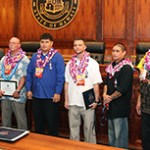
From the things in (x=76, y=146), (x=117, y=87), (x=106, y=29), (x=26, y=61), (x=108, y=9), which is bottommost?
(x=76, y=146)

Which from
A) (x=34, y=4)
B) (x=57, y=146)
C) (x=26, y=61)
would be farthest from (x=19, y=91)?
(x=34, y=4)

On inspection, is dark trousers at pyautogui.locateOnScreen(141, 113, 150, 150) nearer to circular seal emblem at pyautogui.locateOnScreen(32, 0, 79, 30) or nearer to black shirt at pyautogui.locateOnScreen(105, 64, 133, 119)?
black shirt at pyautogui.locateOnScreen(105, 64, 133, 119)

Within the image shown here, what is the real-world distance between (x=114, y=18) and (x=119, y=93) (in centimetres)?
314

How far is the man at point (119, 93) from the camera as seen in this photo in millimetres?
3090

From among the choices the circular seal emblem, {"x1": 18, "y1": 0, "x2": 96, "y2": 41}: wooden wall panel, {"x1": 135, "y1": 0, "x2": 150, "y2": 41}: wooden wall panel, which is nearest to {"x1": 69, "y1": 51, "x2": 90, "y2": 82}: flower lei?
{"x1": 135, "y1": 0, "x2": 150, "y2": 41}: wooden wall panel

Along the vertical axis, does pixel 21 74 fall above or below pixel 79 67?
below

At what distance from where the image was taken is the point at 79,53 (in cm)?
338

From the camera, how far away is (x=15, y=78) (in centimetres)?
367

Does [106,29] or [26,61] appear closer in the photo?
[26,61]

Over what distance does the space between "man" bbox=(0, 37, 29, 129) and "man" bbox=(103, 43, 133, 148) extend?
42.9 inches

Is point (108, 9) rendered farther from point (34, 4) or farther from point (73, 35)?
point (34, 4)

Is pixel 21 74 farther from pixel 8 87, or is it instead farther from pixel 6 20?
pixel 6 20

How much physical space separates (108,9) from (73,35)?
3.08 ft

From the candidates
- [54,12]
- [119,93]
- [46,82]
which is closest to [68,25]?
[54,12]
